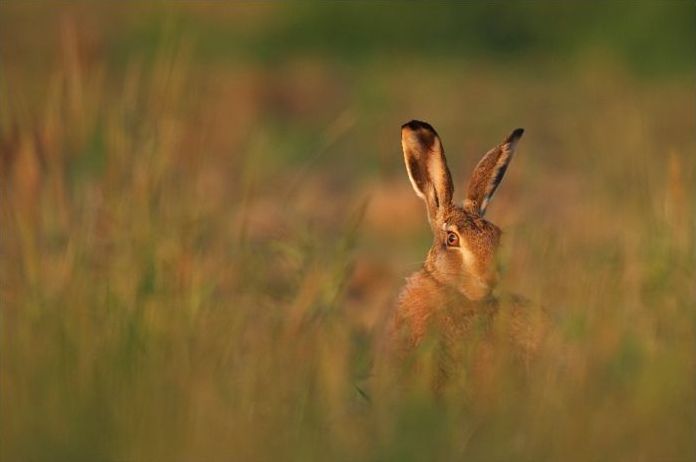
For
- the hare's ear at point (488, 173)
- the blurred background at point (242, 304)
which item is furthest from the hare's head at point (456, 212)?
the blurred background at point (242, 304)

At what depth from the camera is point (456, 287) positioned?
5.33 metres

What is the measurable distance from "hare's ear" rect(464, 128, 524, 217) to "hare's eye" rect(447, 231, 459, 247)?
0.85 feet

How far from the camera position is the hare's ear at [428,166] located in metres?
5.72

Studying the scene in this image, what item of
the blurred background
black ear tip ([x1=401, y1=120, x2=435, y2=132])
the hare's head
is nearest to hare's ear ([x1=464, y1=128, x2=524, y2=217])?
the hare's head

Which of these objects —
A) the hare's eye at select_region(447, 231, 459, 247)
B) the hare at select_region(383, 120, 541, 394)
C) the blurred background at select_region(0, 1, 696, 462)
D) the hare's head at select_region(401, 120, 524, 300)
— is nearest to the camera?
the blurred background at select_region(0, 1, 696, 462)

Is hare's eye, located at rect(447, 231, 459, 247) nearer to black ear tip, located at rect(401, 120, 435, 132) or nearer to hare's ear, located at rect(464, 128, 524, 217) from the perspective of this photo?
hare's ear, located at rect(464, 128, 524, 217)

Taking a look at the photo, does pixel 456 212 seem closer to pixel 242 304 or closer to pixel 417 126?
pixel 417 126

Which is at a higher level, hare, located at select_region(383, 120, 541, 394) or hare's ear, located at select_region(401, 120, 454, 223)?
hare's ear, located at select_region(401, 120, 454, 223)

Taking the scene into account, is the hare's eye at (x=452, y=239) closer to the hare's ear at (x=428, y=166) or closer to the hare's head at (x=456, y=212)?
the hare's head at (x=456, y=212)

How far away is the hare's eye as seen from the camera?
5516 millimetres

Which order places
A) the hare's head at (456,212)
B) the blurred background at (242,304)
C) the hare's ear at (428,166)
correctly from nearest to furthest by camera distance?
the blurred background at (242,304), the hare's head at (456,212), the hare's ear at (428,166)

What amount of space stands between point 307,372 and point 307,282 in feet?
2.63

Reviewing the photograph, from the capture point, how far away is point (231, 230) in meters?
5.89

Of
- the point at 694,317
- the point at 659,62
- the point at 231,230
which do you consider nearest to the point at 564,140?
the point at 659,62
